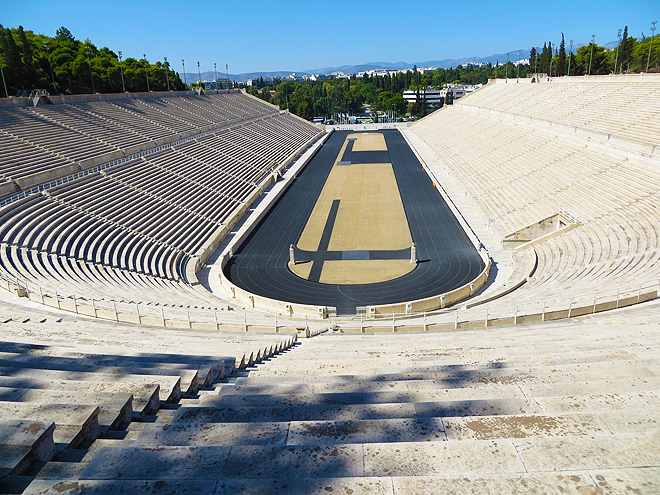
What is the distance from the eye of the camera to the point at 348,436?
12.6ft

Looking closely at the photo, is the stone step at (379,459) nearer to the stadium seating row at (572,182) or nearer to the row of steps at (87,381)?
the row of steps at (87,381)

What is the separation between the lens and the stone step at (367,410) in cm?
454

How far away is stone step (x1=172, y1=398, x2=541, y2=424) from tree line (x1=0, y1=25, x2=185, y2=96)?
172 feet

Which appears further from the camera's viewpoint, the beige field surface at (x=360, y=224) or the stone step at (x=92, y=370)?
the beige field surface at (x=360, y=224)

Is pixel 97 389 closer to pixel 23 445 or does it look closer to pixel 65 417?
pixel 65 417

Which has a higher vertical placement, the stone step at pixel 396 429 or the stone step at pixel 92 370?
the stone step at pixel 396 429

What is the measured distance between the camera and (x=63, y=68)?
54062mm

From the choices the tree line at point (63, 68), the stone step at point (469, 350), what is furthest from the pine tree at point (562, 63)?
the stone step at point (469, 350)

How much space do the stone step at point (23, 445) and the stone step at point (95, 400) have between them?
0.69 m

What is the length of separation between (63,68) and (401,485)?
64954mm

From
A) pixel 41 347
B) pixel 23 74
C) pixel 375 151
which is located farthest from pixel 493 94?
pixel 41 347

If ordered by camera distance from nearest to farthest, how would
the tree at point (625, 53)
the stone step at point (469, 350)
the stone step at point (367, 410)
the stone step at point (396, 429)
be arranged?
the stone step at point (396, 429)
the stone step at point (367, 410)
the stone step at point (469, 350)
the tree at point (625, 53)

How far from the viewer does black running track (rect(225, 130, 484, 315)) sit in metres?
19.4

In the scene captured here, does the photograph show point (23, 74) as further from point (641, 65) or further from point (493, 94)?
point (641, 65)
